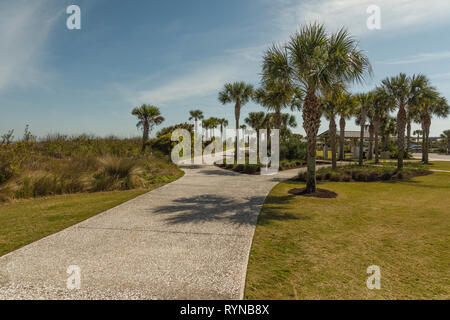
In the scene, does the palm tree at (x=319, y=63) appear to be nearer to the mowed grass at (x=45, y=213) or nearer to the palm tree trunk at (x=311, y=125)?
the palm tree trunk at (x=311, y=125)

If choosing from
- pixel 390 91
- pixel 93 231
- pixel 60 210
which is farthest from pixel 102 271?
pixel 390 91

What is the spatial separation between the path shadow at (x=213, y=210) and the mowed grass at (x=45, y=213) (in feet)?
6.31

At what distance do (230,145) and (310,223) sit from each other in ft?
152

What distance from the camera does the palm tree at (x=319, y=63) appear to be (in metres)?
8.60

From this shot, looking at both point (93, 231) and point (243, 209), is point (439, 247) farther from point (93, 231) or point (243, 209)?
point (93, 231)

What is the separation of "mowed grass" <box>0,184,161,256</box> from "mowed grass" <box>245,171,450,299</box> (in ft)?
14.4

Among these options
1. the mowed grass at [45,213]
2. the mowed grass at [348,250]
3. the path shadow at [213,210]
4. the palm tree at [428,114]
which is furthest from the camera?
the palm tree at [428,114]

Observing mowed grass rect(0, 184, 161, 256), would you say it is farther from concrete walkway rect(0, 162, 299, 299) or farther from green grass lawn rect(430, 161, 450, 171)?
green grass lawn rect(430, 161, 450, 171)

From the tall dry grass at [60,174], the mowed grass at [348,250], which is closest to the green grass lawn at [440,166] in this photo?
the mowed grass at [348,250]

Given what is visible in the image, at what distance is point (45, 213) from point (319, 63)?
10178mm

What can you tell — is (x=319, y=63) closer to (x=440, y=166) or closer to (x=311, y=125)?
(x=311, y=125)

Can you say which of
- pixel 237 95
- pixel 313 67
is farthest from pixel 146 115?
pixel 313 67

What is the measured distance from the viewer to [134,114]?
92.3 ft

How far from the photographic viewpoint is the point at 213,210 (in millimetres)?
6824
